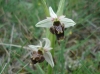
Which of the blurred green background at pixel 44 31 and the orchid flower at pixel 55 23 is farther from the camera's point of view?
the blurred green background at pixel 44 31

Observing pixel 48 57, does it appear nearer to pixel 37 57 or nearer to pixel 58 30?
pixel 37 57

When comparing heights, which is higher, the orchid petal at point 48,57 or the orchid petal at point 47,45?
the orchid petal at point 47,45

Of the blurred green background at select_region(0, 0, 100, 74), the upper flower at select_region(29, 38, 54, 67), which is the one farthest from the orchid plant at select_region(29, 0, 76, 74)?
the blurred green background at select_region(0, 0, 100, 74)

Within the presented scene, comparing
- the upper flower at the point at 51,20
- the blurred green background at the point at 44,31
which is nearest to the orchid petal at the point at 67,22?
the upper flower at the point at 51,20

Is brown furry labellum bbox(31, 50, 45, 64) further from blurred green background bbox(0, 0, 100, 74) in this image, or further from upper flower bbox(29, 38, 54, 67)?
blurred green background bbox(0, 0, 100, 74)

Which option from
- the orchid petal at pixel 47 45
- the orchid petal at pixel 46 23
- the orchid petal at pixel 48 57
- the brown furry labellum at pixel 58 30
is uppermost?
the orchid petal at pixel 46 23

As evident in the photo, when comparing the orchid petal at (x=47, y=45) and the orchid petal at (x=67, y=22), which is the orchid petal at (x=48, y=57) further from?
the orchid petal at (x=67, y=22)

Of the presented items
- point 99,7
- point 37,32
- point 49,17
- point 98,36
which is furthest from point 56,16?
point 99,7
